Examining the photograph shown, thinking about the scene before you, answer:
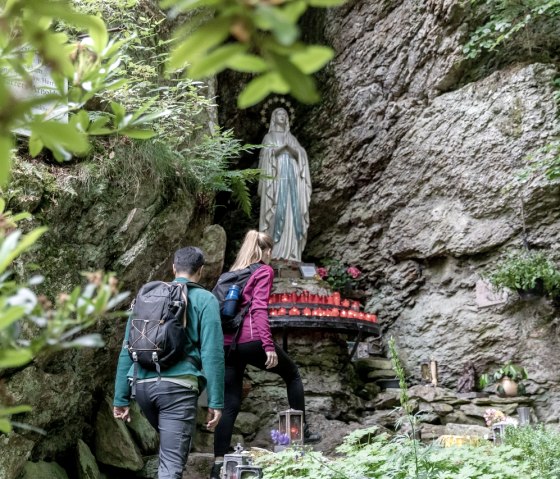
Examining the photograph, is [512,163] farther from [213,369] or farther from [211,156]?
[213,369]

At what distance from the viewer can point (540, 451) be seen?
130 inches

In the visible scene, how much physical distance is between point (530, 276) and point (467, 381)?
144cm

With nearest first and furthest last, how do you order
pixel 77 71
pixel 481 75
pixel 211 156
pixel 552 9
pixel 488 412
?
pixel 77 71 → pixel 211 156 → pixel 488 412 → pixel 552 9 → pixel 481 75

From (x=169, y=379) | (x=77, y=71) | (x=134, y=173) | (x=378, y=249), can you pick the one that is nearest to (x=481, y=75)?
(x=378, y=249)

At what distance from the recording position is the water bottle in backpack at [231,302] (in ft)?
15.4

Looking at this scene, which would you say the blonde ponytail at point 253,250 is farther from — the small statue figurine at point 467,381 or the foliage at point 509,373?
the small statue figurine at point 467,381

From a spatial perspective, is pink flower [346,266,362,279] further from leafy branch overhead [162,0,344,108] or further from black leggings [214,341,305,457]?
leafy branch overhead [162,0,344,108]

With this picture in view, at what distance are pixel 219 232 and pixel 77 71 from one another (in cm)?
562

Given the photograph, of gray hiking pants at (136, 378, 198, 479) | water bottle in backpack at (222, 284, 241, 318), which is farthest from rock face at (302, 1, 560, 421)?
gray hiking pants at (136, 378, 198, 479)

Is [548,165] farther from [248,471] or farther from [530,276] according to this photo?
[248,471]

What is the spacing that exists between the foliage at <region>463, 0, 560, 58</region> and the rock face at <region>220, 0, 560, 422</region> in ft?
0.82

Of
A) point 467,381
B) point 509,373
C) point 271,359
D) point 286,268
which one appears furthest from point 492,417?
point 286,268

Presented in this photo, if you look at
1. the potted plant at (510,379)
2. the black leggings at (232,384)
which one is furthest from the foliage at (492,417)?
the black leggings at (232,384)

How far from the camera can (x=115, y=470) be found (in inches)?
212
